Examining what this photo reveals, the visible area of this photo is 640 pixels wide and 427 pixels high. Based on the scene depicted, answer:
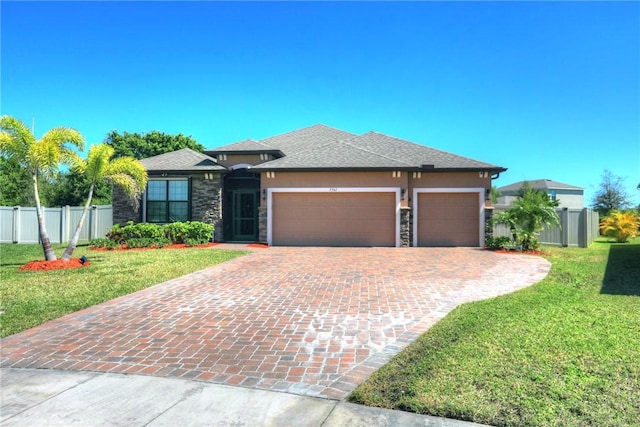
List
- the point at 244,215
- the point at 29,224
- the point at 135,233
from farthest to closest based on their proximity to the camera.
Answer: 1. the point at 244,215
2. the point at 29,224
3. the point at 135,233

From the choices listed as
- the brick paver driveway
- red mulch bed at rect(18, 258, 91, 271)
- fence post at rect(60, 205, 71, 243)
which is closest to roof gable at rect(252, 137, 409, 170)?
the brick paver driveway

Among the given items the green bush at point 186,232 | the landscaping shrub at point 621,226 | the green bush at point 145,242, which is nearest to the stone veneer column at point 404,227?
the green bush at point 186,232

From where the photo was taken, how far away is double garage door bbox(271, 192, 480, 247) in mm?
16422

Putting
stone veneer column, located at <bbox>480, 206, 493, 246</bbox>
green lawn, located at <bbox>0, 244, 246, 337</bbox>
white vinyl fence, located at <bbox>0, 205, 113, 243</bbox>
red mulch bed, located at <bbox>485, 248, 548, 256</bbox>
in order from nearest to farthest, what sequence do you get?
1. green lawn, located at <bbox>0, 244, 246, 337</bbox>
2. red mulch bed, located at <bbox>485, 248, 548, 256</bbox>
3. stone veneer column, located at <bbox>480, 206, 493, 246</bbox>
4. white vinyl fence, located at <bbox>0, 205, 113, 243</bbox>

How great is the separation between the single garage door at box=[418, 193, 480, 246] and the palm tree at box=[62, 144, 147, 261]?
453 inches

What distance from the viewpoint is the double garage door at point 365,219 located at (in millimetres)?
16422

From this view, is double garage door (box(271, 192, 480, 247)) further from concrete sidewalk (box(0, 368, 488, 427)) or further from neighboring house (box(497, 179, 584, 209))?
neighboring house (box(497, 179, 584, 209))

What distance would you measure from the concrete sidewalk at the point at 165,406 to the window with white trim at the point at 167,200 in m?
14.6

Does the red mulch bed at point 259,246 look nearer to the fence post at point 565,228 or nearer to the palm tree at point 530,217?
the palm tree at point 530,217

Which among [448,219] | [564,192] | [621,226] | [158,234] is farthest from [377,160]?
[564,192]

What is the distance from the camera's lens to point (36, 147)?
33.8ft

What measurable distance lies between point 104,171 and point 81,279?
412cm

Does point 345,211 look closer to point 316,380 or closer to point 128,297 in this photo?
point 128,297

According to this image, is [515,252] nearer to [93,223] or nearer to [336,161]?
[336,161]
